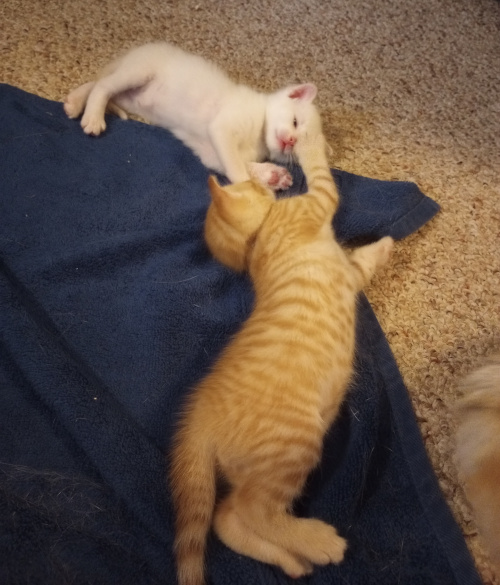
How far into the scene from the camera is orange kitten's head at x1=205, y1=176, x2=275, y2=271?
0.99 m

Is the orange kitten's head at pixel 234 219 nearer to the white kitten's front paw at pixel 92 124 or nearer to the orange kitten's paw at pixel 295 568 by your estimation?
the white kitten's front paw at pixel 92 124

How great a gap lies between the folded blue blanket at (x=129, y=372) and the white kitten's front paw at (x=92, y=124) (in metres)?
0.03

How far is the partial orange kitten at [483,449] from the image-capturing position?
85 cm

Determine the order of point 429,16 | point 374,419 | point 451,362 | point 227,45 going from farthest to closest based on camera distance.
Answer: point 429,16, point 227,45, point 451,362, point 374,419

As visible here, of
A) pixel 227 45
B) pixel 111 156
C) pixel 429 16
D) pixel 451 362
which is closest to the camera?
pixel 451 362

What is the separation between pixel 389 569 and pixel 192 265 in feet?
2.33

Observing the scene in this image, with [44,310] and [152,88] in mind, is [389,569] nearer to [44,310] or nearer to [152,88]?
[44,310]

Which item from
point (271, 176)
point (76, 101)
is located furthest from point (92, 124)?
point (271, 176)

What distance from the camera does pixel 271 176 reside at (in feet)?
3.90

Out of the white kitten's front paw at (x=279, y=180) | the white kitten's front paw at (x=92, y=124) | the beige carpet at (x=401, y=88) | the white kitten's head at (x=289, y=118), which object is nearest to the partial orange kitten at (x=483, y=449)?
the beige carpet at (x=401, y=88)

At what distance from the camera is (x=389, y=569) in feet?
2.68

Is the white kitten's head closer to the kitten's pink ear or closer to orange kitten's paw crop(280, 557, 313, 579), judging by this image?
the kitten's pink ear

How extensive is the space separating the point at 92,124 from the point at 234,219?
532 mm

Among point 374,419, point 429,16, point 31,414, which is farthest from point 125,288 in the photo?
point 429,16
